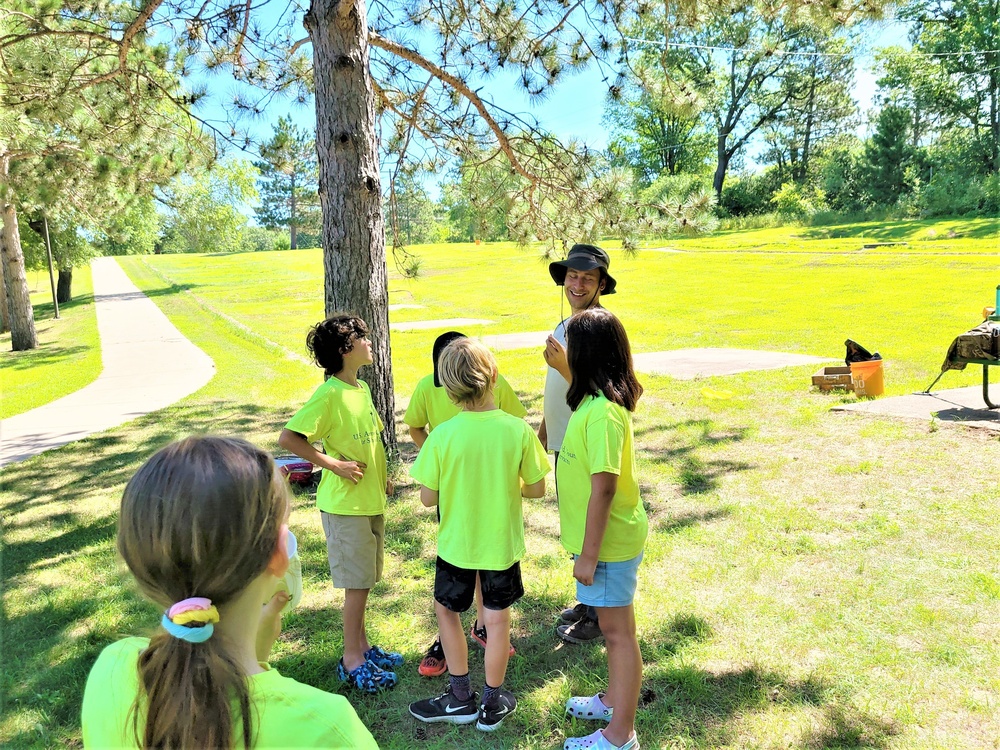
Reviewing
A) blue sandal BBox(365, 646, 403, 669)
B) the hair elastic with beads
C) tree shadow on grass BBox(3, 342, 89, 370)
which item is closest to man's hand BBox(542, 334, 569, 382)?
blue sandal BBox(365, 646, 403, 669)

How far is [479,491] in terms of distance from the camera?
245 centimetres

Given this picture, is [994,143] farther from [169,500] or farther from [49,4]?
[169,500]

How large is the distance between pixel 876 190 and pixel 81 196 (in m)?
41.5

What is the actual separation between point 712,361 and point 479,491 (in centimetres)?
810

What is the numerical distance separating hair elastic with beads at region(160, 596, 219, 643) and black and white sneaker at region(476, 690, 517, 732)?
1.87 m

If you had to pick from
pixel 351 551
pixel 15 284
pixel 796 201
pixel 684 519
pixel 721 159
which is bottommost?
pixel 684 519

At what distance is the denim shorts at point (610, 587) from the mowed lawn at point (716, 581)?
57 centimetres

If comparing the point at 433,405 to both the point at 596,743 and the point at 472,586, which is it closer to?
the point at 472,586

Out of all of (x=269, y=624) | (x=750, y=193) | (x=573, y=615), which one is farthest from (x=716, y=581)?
(x=750, y=193)

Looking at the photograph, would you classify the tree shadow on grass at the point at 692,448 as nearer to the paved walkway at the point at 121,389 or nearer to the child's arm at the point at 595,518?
the child's arm at the point at 595,518

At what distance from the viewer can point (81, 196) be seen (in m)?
8.92

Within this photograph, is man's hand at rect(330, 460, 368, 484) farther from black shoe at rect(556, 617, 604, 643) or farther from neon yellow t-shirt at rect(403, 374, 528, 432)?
black shoe at rect(556, 617, 604, 643)

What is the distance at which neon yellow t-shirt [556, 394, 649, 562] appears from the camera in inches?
87.5

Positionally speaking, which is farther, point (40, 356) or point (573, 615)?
point (40, 356)
